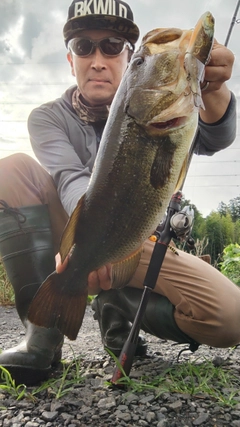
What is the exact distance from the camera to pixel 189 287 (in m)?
3.01

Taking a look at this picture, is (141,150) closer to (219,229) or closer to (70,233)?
(70,233)

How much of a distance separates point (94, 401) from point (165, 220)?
1173 mm

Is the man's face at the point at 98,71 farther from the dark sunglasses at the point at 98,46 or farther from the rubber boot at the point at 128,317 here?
the rubber boot at the point at 128,317

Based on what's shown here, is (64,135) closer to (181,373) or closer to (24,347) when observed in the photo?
(24,347)

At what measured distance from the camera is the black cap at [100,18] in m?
3.16

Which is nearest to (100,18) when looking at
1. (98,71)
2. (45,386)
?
(98,71)

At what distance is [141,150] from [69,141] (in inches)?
61.8

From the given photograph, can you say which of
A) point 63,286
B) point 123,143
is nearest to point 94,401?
point 63,286

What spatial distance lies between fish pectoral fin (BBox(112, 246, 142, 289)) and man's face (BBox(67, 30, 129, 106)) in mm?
1630

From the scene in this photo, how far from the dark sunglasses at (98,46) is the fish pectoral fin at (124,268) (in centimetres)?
173

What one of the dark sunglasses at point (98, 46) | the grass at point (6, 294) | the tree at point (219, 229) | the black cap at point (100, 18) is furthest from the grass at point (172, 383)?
the tree at point (219, 229)

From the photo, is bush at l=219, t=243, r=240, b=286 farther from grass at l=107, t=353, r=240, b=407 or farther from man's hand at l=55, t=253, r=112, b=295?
man's hand at l=55, t=253, r=112, b=295

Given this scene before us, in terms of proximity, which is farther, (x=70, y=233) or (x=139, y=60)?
(x=70, y=233)

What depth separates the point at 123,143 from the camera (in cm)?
187
